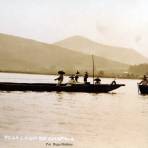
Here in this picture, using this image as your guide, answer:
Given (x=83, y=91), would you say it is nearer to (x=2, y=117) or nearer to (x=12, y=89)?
(x=12, y=89)

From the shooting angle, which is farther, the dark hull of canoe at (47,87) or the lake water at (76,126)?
the dark hull of canoe at (47,87)

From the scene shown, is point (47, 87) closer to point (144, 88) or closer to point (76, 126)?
point (144, 88)

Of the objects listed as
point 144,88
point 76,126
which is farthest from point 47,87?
point 76,126

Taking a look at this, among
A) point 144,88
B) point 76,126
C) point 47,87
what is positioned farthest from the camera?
point 144,88

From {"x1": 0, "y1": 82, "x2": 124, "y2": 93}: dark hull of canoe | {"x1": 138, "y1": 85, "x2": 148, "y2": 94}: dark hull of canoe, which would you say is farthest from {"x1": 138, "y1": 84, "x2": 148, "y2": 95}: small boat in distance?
{"x1": 0, "y1": 82, "x2": 124, "y2": 93}: dark hull of canoe

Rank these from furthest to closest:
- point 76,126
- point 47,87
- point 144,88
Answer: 1. point 144,88
2. point 47,87
3. point 76,126

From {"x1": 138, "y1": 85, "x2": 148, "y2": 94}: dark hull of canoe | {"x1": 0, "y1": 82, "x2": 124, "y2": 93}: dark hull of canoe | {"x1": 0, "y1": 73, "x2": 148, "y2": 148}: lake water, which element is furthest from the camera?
{"x1": 138, "y1": 85, "x2": 148, "y2": 94}: dark hull of canoe

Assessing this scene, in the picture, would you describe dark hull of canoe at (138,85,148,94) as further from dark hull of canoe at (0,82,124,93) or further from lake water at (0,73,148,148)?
lake water at (0,73,148,148)

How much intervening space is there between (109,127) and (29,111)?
625 cm

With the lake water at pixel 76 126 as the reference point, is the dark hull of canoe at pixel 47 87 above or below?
above

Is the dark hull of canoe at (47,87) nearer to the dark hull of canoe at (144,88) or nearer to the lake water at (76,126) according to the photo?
the dark hull of canoe at (144,88)

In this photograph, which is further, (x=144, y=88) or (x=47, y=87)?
(x=144, y=88)

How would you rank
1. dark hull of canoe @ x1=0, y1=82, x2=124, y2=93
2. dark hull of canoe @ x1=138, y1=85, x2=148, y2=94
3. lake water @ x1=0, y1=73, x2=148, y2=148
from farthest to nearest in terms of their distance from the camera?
dark hull of canoe @ x1=138, y1=85, x2=148, y2=94 < dark hull of canoe @ x1=0, y1=82, x2=124, y2=93 < lake water @ x1=0, y1=73, x2=148, y2=148

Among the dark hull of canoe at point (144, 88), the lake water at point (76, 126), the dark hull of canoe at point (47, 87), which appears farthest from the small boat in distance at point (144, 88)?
the lake water at point (76, 126)
